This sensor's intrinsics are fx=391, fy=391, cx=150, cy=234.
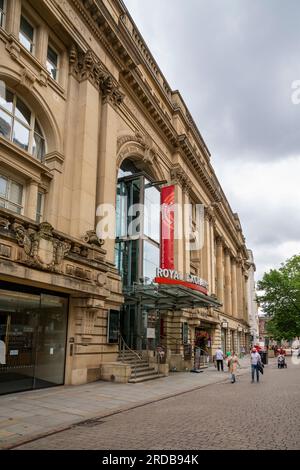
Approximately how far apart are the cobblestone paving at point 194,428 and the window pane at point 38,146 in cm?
1171

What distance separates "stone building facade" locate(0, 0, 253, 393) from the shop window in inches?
1.8

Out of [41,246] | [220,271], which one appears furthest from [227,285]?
[41,246]

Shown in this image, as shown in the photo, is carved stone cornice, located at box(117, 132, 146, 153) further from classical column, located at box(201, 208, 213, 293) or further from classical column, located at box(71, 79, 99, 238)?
classical column, located at box(201, 208, 213, 293)

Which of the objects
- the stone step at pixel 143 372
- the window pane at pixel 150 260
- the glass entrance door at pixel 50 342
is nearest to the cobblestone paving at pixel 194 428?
the glass entrance door at pixel 50 342

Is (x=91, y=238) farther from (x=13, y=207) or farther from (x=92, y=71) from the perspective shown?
(x=92, y=71)

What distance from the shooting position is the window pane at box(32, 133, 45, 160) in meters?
17.6

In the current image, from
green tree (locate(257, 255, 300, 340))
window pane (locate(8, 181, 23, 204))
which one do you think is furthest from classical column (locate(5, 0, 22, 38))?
green tree (locate(257, 255, 300, 340))

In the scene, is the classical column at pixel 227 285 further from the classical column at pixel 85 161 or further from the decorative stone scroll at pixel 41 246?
the decorative stone scroll at pixel 41 246

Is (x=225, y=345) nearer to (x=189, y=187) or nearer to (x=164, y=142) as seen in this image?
(x=189, y=187)

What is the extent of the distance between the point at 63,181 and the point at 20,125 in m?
3.06

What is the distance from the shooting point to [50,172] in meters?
17.7

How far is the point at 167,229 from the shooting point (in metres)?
30.2
